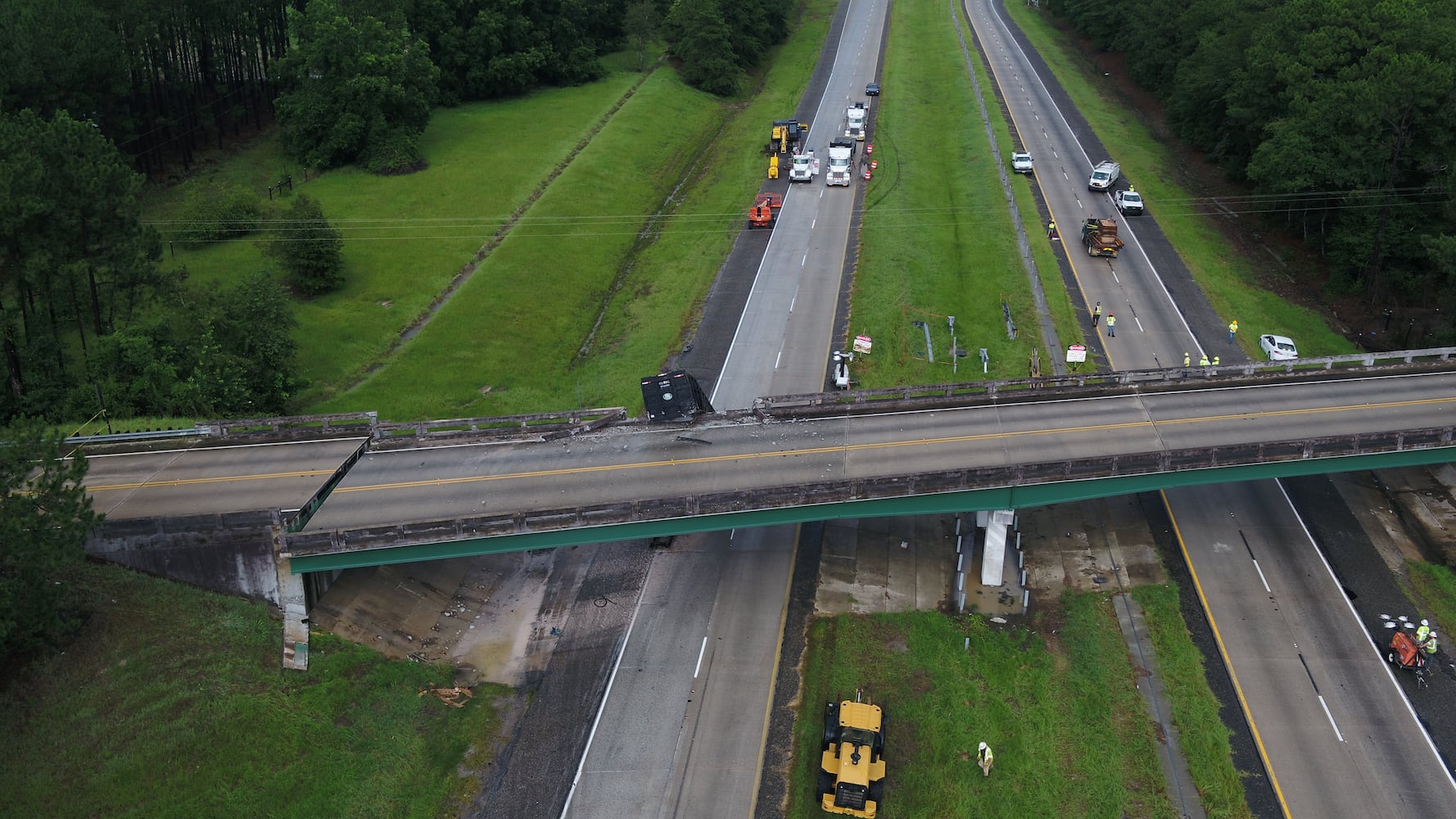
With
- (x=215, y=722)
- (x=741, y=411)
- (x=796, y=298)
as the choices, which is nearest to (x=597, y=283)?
(x=796, y=298)

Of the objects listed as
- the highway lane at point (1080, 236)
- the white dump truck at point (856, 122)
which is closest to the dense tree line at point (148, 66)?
the white dump truck at point (856, 122)

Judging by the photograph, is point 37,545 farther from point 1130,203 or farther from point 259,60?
point 259,60

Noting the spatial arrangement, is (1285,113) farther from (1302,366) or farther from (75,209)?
(75,209)

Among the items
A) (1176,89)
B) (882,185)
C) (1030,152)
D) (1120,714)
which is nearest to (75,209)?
(1120,714)

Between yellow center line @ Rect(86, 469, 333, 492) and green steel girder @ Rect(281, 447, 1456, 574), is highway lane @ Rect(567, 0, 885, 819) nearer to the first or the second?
green steel girder @ Rect(281, 447, 1456, 574)

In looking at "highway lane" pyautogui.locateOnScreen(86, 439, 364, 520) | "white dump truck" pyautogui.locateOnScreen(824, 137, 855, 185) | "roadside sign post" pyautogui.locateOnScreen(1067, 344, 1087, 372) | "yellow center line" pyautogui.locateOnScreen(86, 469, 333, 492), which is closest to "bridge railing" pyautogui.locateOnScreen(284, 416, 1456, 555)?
"highway lane" pyautogui.locateOnScreen(86, 439, 364, 520)
